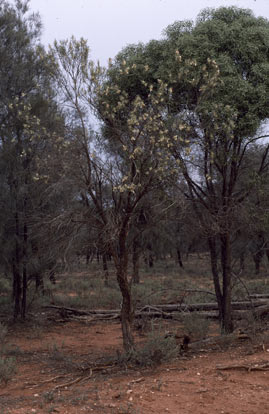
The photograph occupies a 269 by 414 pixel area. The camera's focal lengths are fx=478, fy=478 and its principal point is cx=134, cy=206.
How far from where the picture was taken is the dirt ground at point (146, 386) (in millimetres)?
5691

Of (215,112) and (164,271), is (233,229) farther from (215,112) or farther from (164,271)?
(164,271)

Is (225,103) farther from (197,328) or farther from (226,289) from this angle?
(197,328)

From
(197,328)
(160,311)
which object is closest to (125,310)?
(197,328)

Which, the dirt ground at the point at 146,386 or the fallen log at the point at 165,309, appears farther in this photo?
the fallen log at the point at 165,309

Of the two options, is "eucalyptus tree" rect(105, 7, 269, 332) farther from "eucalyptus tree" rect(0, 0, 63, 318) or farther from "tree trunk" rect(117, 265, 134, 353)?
"eucalyptus tree" rect(0, 0, 63, 318)

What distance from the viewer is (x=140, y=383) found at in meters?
6.73

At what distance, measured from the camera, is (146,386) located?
255 inches

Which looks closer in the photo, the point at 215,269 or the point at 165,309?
the point at 215,269

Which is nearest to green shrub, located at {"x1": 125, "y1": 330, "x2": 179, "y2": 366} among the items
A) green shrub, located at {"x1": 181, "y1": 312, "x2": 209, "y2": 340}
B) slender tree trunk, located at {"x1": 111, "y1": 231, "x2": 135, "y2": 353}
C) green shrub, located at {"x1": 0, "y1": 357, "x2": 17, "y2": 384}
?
slender tree trunk, located at {"x1": 111, "y1": 231, "x2": 135, "y2": 353}

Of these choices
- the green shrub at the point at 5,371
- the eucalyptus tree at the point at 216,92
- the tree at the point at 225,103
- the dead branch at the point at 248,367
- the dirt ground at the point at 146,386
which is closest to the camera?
the dirt ground at the point at 146,386

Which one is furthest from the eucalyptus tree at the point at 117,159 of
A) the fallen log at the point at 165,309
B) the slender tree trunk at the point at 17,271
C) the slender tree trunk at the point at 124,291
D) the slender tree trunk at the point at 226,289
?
the slender tree trunk at the point at 17,271

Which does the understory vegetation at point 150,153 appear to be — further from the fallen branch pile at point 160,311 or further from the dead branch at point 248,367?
the fallen branch pile at point 160,311

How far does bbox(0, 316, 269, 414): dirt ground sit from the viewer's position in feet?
18.7

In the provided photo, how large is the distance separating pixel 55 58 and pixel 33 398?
18.3 feet
